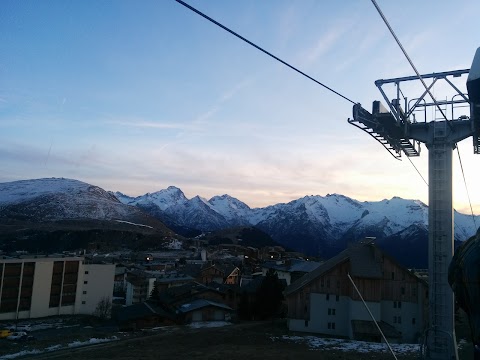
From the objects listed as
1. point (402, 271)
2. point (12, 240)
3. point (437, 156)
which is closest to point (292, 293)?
point (402, 271)

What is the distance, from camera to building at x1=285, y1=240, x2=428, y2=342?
30.4 m

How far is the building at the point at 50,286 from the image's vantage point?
142ft

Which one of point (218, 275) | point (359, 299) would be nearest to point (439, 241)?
point (359, 299)

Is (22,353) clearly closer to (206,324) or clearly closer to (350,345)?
(206,324)

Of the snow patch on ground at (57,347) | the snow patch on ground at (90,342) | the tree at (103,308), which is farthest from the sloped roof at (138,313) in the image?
the tree at (103,308)

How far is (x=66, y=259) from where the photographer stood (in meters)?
48.7

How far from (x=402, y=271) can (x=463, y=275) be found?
30.4m

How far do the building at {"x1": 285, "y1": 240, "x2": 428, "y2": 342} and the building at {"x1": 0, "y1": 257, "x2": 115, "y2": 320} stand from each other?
1125 inches

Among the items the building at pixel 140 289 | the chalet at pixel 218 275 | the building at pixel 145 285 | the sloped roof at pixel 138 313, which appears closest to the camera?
the sloped roof at pixel 138 313

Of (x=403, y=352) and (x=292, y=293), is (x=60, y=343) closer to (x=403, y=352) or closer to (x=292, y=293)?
(x=292, y=293)

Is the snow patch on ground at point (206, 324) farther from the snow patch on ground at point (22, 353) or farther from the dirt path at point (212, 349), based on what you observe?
the snow patch on ground at point (22, 353)

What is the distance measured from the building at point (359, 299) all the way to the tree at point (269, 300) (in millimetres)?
8980

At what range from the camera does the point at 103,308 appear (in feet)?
160

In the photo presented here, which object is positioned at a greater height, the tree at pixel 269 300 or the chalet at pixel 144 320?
the tree at pixel 269 300
